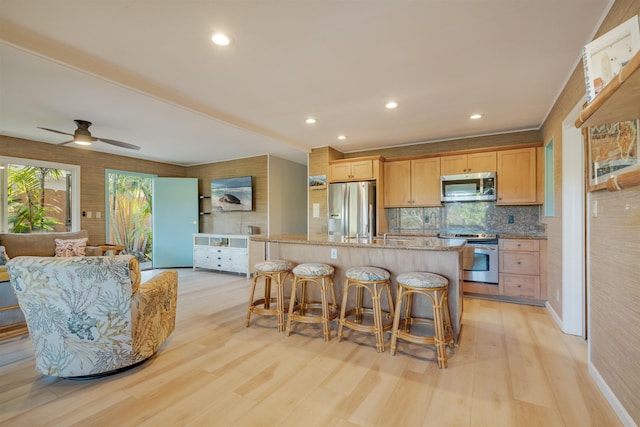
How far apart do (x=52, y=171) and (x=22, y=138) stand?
0.61 meters

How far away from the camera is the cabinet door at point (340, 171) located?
16.1ft

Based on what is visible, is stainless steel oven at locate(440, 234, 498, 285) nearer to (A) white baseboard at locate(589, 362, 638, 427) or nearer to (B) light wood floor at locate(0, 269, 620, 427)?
(B) light wood floor at locate(0, 269, 620, 427)

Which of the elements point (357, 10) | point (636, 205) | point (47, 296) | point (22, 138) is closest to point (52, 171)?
point (22, 138)

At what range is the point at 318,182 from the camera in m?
5.14

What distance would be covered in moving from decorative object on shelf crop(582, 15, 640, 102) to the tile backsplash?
137 inches

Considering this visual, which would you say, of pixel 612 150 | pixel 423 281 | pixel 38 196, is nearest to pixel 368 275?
pixel 423 281

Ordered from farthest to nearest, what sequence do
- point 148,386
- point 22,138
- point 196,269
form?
1. point 196,269
2. point 22,138
3. point 148,386

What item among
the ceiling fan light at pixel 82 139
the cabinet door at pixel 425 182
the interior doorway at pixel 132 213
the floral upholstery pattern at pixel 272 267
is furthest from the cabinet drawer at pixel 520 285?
the interior doorway at pixel 132 213

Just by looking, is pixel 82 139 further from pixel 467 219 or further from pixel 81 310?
pixel 467 219

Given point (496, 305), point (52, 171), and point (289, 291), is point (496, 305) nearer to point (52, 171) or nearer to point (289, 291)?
Answer: point (289, 291)

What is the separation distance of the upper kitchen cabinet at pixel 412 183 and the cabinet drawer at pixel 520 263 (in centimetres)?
121

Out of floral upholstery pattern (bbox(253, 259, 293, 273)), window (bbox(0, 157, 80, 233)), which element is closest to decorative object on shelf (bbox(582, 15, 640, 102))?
A: floral upholstery pattern (bbox(253, 259, 293, 273))

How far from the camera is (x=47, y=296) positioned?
1.86 metres

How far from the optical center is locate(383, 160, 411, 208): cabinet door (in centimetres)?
470
